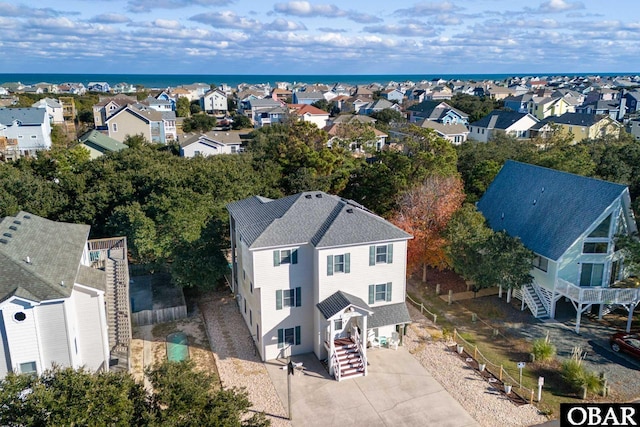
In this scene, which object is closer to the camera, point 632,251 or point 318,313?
point 318,313

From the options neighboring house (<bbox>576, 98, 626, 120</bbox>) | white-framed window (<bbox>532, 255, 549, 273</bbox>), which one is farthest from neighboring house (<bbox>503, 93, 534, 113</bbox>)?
white-framed window (<bbox>532, 255, 549, 273</bbox>)

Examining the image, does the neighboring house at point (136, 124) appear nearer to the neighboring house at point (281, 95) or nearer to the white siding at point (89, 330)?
the white siding at point (89, 330)

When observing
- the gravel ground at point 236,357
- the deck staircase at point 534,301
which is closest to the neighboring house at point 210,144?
the gravel ground at point 236,357

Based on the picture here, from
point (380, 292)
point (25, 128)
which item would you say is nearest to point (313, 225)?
point (380, 292)

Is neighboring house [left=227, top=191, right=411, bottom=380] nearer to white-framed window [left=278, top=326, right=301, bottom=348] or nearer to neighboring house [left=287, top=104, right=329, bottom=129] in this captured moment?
white-framed window [left=278, top=326, right=301, bottom=348]

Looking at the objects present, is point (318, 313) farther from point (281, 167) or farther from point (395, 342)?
point (281, 167)

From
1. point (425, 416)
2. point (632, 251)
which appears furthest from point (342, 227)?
point (632, 251)

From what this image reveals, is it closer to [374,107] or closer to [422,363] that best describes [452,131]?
[374,107]
